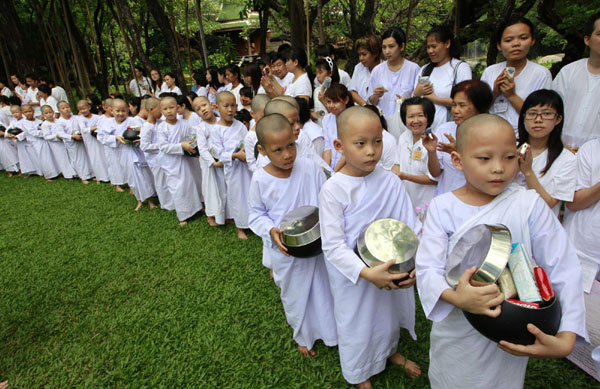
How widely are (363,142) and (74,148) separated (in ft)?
29.3

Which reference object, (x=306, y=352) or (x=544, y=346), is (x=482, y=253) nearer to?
(x=544, y=346)

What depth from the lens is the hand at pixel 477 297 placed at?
1317 millimetres

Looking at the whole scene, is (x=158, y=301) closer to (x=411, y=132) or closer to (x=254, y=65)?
(x=411, y=132)

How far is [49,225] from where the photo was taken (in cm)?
606

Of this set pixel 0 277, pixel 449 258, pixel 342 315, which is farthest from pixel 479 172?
pixel 0 277

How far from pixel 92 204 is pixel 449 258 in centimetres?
727

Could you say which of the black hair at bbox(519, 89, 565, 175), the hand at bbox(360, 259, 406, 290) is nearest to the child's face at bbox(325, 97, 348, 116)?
the black hair at bbox(519, 89, 565, 175)

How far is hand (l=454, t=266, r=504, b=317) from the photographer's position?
4.32 feet

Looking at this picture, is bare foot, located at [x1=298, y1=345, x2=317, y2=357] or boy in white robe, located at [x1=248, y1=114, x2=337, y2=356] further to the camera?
bare foot, located at [x1=298, y1=345, x2=317, y2=357]

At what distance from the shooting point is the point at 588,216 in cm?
248

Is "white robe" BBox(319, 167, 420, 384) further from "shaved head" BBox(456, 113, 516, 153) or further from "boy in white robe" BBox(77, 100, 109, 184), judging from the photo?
"boy in white robe" BBox(77, 100, 109, 184)

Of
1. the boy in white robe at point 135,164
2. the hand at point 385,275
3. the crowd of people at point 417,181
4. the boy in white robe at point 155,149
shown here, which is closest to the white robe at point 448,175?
the crowd of people at point 417,181

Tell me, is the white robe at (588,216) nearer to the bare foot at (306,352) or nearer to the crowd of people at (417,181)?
the crowd of people at (417,181)

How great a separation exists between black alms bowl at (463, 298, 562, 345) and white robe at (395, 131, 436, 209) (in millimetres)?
1951
